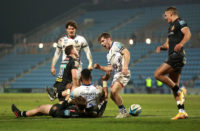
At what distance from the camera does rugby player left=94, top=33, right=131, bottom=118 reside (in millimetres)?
11298

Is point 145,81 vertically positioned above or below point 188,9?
below

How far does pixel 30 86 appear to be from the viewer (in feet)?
139

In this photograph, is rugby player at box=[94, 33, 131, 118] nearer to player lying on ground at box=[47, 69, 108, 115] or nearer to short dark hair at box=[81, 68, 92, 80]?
player lying on ground at box=[47, 69, 108, 115]

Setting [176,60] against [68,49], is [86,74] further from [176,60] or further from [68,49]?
[176,60]

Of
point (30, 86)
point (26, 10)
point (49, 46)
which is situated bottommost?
point (30, 86)

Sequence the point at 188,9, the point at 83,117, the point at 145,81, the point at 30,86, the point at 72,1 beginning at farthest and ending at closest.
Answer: the point at 72,1, the point at 188,9, the point at 30,86, the point at 145,81, the point at 83,117

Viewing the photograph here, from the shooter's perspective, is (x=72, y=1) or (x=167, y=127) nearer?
(x=167, y=127)

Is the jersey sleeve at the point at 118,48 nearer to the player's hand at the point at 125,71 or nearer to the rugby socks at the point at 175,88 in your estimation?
the player's hand at the point at 125,71

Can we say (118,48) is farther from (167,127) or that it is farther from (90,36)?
(90,36)

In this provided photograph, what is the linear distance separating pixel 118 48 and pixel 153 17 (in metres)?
35.7

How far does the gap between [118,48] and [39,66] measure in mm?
34619

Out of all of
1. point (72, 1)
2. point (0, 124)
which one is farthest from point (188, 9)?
point (0, 124)

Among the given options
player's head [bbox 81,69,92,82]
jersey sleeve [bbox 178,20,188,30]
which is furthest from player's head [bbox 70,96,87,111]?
jersey sleeve [bbox 178,20,188,30]

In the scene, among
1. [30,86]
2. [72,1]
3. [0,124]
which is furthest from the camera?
[72,1]
